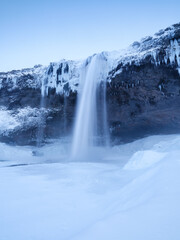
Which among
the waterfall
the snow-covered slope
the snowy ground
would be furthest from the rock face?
the snowy ground

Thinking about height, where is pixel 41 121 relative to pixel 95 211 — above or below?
above

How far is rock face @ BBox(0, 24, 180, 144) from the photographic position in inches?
326

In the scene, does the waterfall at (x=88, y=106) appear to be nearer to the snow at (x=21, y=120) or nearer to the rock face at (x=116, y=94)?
the rock face at (x=116, y=94)

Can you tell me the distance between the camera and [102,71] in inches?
386

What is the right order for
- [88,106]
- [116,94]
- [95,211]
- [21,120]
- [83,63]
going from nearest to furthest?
1. [95,211]
2. [116,94]
3. [83,63]
4. [88,106]
5. [21,120]

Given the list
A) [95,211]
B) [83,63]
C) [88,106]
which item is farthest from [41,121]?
[95,211]

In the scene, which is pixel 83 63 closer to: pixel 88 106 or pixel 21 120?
pixel 88 106

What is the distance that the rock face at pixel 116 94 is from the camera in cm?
827

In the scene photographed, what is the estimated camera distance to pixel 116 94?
10.3 metres

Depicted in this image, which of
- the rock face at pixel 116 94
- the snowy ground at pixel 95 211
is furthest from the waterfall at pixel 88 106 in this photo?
the snowy ground at pixel 95 211

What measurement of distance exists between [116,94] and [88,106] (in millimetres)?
2092

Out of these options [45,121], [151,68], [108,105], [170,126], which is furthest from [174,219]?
[45,121]

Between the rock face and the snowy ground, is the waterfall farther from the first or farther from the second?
the snowy ground

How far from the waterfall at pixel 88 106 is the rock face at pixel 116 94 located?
44 centimetres
